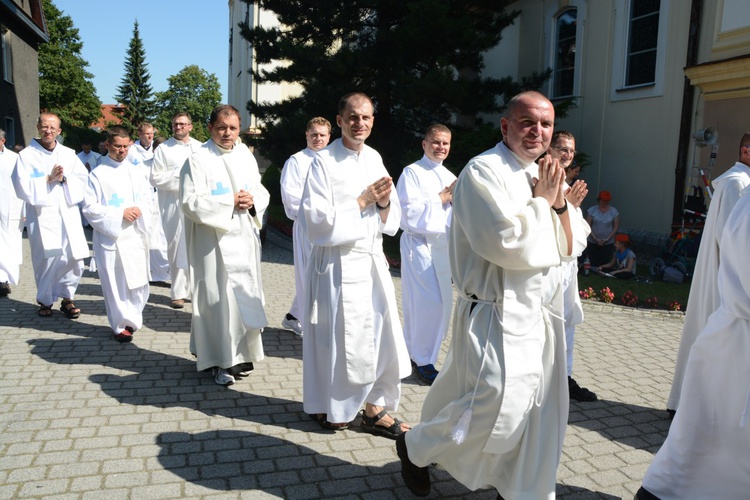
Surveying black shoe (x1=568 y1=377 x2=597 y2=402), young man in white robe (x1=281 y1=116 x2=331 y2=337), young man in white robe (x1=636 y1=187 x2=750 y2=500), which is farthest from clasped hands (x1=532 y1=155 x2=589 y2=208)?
young man in white robe (x1=281 y1=116 x2=331 y2=337)

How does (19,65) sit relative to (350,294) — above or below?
above

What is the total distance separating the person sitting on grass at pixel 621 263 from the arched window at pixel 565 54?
615 cm

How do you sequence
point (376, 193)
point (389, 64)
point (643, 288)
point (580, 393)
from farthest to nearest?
point (389, 64), point (643, 288), point (580, 393), point (376, 193)

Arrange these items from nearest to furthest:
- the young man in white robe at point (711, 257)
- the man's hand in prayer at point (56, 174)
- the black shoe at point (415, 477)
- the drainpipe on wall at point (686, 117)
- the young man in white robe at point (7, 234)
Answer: the black shoe at point (415, 477) → the young man in white robe at point (711, 257) → the man's hand in prayer at point (56, 174) → the young man in white robe at point (7, 234) → the drainpipe on wall at point (686, 117)

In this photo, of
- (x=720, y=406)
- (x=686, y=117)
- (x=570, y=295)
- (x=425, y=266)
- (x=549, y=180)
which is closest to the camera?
(x=549, y=180)

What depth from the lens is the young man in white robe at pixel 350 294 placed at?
15.0 ft

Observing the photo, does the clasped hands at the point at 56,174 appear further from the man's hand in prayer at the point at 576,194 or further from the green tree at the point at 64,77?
the green tree at the point at 64,77

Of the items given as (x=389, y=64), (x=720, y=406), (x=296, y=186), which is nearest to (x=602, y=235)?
(x=389, y=64)

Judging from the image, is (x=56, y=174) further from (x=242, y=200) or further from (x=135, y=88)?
(x=135, y=88)

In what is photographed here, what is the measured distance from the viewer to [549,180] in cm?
324

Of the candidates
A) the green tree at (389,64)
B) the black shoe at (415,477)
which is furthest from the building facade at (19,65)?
the black shoe at (415,477)

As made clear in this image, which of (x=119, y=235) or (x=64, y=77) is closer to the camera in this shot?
(x=119, y=235)

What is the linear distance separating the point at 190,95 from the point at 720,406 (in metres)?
86.2

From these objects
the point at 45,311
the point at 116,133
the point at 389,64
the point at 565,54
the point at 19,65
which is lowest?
the point at 45,311
